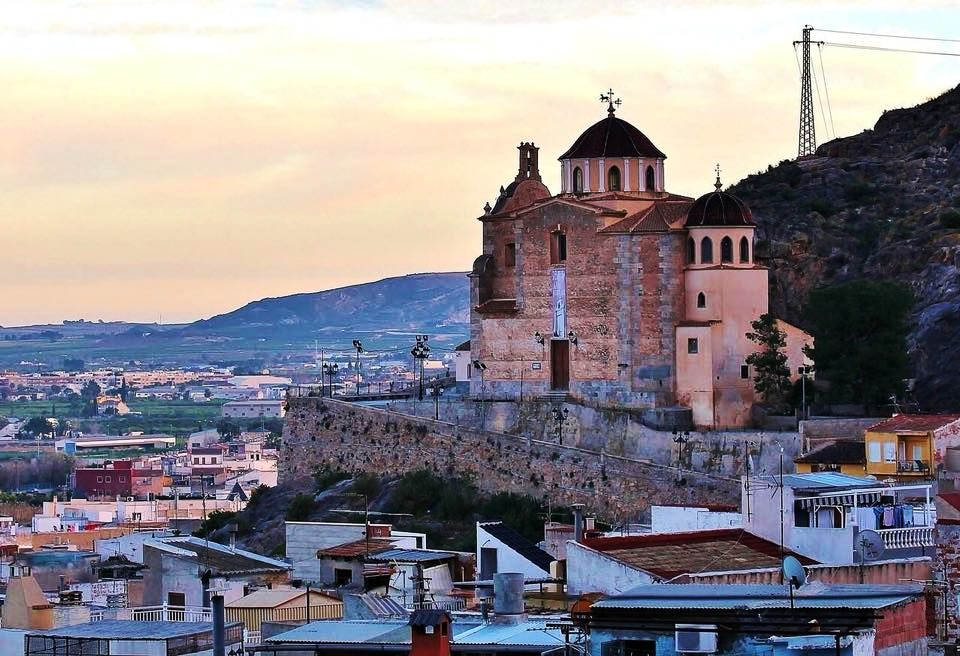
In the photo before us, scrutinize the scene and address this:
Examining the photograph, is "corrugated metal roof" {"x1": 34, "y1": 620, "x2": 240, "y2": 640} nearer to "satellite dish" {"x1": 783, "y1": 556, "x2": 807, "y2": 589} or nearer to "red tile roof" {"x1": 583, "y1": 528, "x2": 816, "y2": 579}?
"red tile roof" {"x1": 583, "y1": 528, "x2": 816, "y2": 579}

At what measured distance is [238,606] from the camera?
3189 centimetres

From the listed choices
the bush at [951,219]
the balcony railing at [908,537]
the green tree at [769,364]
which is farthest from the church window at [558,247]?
the balcony railing at [908,537]

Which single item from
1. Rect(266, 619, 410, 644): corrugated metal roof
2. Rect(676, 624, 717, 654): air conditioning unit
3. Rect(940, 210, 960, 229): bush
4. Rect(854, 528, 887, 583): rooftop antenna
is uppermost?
Rect(940, 210, 960, 229): bush

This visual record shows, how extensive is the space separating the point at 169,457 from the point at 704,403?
9761 cm

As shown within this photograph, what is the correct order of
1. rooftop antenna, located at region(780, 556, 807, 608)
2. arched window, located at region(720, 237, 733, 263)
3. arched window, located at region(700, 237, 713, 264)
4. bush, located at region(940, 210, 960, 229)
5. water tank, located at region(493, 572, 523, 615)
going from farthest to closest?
bush, located at region(940, 210, 960, 229)
arched window, located at region(700, 237, 713, 264)
arched window, located at region(720, 237, 733, 263)
water tank, located at region(493, 572, 523, 615)
rooftop antenna, located at region(780, 556, 807, 608)

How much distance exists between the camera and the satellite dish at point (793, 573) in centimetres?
2392

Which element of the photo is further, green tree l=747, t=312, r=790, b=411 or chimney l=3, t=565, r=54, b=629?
green tree l=747, t=312, r=790, b=411

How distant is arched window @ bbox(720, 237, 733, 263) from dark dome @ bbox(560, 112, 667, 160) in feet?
14.1

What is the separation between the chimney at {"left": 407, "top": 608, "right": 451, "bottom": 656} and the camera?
21875 mm

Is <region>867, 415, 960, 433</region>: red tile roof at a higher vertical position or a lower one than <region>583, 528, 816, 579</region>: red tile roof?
higher

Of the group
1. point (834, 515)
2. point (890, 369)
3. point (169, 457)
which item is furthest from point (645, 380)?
point (169, 457)

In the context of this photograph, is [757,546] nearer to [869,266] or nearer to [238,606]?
[238,606]

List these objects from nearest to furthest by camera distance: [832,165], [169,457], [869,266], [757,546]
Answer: [757,546] → [869,266] → [832,165] → [169,457]

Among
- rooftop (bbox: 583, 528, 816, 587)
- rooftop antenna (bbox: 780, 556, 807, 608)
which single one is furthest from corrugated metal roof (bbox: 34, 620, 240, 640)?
rooftop antenna (bbox: 780, 556, 807, 608)
